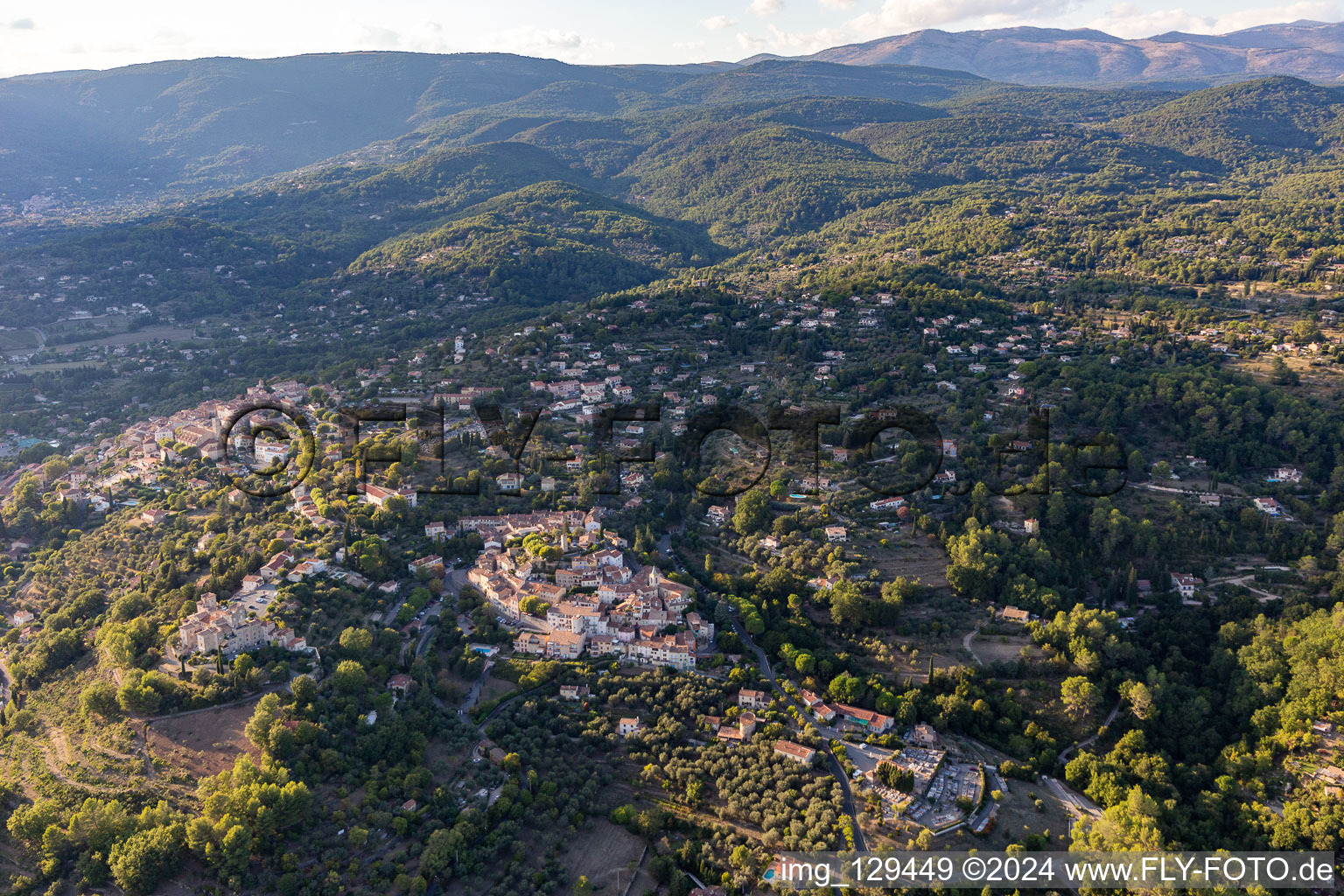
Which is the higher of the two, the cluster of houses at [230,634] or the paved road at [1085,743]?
the cluster of houses at [230,634]

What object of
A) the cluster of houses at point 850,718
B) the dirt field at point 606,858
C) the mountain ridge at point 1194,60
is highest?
the mountain ridge at point 1194,60

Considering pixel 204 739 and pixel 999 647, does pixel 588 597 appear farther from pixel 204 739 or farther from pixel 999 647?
pixel 999 647

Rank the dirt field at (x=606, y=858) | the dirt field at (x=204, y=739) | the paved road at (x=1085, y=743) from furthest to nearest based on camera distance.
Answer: the paved road at (x=1085, y=743) < the dirt field at (x=204, y=739) < the dirt field at (x=606, y=858)

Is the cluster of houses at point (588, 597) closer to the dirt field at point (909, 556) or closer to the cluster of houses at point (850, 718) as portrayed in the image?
the cluster of houses at point (850, 718)

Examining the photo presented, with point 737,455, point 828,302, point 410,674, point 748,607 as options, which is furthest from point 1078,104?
point 410,674

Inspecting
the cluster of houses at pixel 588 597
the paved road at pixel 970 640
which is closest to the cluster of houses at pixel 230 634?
the cluster of houses at pixel 588 597

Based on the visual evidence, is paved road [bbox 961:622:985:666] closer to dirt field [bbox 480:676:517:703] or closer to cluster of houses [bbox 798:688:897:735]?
cluster of houses [bbox 798:688:897:735]

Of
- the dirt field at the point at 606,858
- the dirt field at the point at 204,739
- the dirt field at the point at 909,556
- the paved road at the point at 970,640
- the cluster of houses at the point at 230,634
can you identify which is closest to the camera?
the dirt field at the point at 606,858

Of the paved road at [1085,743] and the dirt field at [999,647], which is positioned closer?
the paved road at [1085,743]
